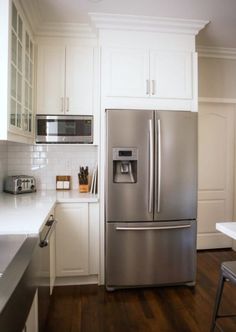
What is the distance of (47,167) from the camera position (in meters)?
2.94

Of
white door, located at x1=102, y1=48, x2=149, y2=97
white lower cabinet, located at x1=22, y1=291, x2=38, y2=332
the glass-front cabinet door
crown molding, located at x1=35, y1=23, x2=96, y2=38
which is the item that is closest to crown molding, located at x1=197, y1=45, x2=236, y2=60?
white door, located at x1=102, y1=48, x2=149, y2=97

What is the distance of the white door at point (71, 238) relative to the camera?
7.91 feet

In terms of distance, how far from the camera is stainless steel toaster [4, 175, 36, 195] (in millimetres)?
2561

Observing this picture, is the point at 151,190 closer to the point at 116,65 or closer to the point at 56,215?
the point at 56,215

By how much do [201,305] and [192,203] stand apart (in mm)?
886

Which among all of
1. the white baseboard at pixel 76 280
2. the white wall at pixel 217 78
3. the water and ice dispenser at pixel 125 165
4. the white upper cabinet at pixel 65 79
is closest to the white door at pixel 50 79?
the white upper cabinet at pixel 65 79

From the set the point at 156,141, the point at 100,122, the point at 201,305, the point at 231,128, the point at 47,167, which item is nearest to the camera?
the point at 201,305

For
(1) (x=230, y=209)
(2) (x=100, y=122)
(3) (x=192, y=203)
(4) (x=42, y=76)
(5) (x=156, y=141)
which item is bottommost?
(1) (x=230, y=209)

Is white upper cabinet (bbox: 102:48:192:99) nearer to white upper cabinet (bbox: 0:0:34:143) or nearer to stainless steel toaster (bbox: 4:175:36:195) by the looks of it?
white upper cabinet (bbox: 0:0:34:143)

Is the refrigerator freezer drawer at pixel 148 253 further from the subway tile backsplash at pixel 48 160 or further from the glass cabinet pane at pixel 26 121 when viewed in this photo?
the glass cabinet pane at pixel 26 121

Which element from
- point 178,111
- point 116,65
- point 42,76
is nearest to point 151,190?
point 178,111

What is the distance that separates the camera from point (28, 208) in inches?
75.7

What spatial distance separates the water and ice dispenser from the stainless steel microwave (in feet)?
1.47

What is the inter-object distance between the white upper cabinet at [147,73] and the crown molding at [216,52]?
2.73ft
